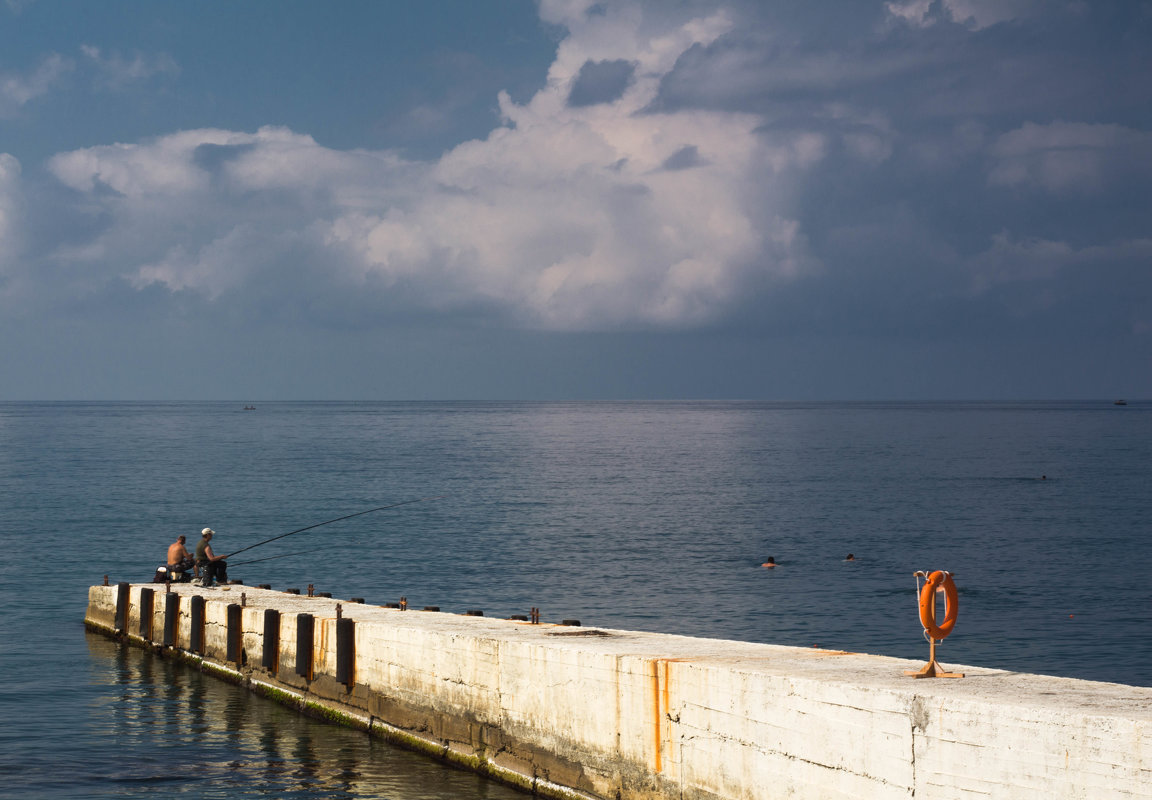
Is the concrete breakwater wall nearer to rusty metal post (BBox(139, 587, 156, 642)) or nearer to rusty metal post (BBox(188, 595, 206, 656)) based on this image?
rusty metal post (BBox(188, 595, 206, 656))

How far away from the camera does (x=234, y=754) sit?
49.2 feet

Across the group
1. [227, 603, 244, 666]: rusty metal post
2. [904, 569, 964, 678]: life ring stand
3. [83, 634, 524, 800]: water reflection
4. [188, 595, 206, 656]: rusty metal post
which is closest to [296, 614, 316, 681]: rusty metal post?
[83, 634, 524, 800]: water reflection

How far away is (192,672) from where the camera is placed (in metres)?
19.3

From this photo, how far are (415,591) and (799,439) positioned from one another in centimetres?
10745

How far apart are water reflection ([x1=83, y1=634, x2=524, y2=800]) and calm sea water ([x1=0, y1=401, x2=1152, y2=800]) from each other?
0.05 meters

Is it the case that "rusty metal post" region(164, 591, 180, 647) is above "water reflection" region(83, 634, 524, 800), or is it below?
above

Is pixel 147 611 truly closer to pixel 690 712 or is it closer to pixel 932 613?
pixel 690 712

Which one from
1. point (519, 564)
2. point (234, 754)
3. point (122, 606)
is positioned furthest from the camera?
point (519, 564)

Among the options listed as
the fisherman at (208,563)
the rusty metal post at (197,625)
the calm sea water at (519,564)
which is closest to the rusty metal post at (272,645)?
the calm sea water at (519,564)

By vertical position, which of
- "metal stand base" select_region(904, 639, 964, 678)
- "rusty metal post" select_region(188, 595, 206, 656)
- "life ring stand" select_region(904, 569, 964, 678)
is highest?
"life ring stand" select_region(904, 569, 964, 678)

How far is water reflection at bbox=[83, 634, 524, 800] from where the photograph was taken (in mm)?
13367

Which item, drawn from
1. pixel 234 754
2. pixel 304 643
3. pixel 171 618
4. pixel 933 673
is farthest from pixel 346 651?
pixel 933 673

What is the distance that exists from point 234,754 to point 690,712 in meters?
7.14

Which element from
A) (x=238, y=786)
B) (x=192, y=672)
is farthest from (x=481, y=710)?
(x=192, y=672)
